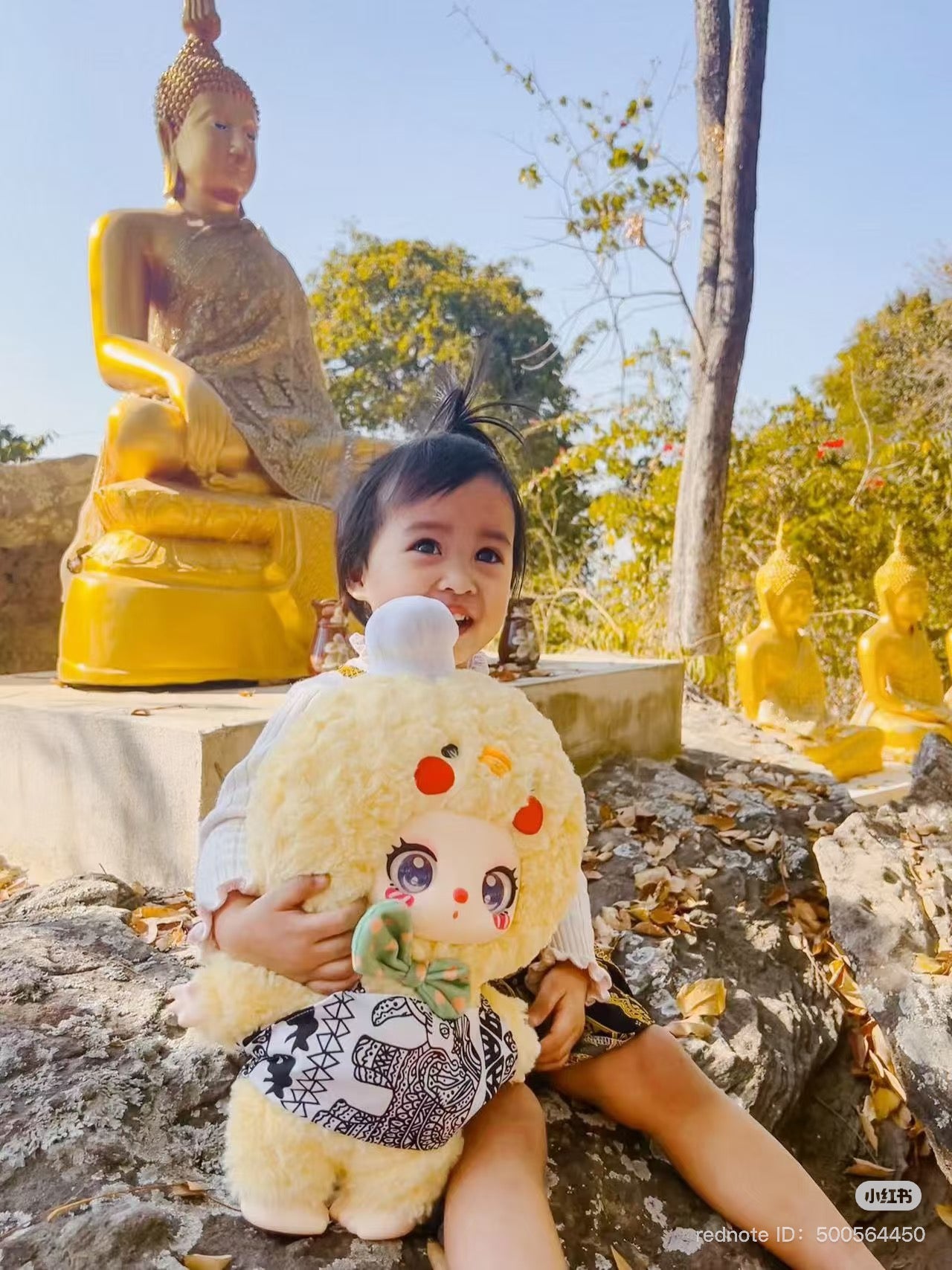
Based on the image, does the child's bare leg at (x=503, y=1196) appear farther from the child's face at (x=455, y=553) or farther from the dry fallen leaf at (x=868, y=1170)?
the dry fallen leaf at (x=868, y=1170)

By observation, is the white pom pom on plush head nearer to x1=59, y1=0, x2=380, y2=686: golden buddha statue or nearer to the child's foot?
the child's foot

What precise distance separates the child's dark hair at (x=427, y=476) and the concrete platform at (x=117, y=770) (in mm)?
863

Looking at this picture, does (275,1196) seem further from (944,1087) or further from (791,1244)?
(944,1087)

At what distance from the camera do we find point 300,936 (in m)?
1.03

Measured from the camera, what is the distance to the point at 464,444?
4.46 feet

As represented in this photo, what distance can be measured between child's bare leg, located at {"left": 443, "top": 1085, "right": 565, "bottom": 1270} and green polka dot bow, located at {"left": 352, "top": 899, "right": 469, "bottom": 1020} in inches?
8.3

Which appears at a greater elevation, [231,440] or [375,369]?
[375,369]

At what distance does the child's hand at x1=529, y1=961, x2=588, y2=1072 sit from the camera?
127 centimetres

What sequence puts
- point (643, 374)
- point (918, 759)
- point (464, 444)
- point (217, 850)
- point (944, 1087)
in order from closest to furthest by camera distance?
point (217, 850) → point (464, 444) → point (944, 1087) → point (918, 759) → point (643, 374)

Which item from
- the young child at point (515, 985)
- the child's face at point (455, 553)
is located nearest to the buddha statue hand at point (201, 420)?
the young child at point (515, 985)

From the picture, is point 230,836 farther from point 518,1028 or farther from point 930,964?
point 930,964

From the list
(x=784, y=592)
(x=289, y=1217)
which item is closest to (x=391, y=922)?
(x=289, y=1217)

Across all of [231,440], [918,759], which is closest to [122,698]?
[231,440]

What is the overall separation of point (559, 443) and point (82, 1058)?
10929mm
